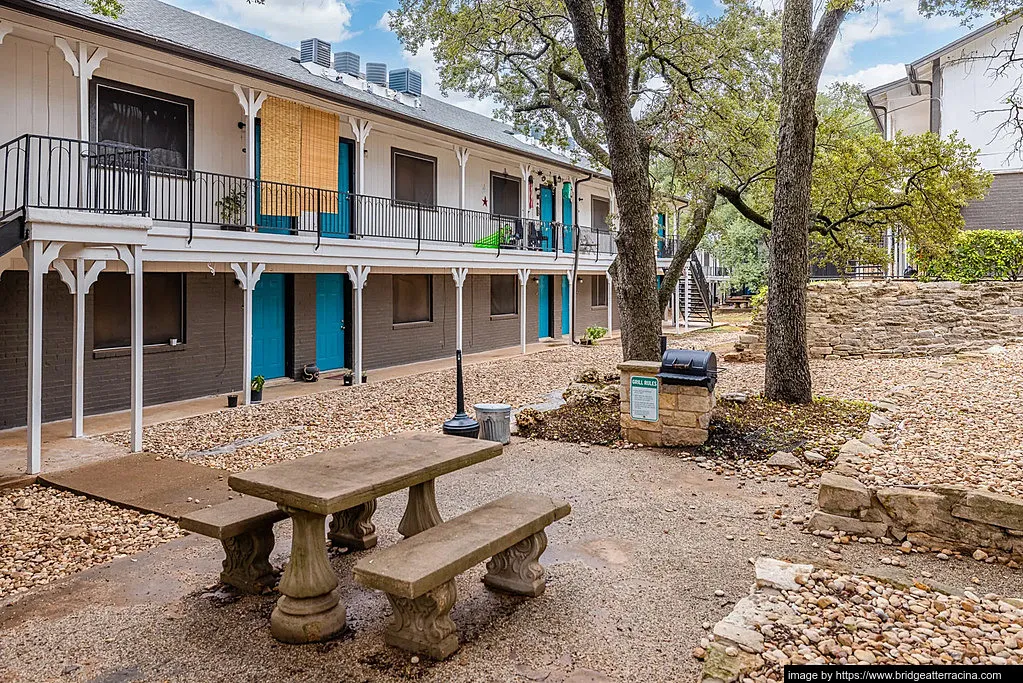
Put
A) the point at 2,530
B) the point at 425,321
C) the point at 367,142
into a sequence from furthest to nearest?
the point at 425,321 < the point at 367,142 < the point at 2,530

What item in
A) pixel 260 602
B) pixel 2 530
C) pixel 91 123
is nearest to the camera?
pixel 260 602

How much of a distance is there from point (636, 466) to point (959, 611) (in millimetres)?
3730

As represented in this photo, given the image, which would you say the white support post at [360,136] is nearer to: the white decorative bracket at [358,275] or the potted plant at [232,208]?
the white decorative bracket at [358,275]

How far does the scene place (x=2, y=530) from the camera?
225 inches

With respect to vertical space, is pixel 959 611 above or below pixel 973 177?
below

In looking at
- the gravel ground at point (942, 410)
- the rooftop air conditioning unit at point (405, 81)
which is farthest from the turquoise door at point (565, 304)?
the gravel ground at point (942, 410)

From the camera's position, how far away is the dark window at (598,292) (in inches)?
998

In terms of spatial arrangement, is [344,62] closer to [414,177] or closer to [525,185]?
[414,177]

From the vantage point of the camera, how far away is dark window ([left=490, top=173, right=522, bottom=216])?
1981 centimetres

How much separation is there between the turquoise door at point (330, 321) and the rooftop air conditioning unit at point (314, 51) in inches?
202

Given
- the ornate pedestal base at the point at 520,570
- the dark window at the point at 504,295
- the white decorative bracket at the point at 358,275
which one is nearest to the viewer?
the ornate pedestal base at the point at 520,570

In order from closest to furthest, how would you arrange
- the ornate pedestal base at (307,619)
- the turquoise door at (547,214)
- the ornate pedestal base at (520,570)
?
the ornate pedestal base at (307,619) → the ornate pedestal base at (520,570) → the turquoise door at (547,214)

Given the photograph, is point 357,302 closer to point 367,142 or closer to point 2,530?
point 367,142

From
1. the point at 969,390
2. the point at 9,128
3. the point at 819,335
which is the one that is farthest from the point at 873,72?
the point at 9,128
